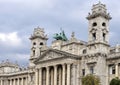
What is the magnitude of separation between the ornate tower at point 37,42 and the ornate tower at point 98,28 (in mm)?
22247

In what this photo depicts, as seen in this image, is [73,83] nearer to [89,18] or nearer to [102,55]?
[102,55]

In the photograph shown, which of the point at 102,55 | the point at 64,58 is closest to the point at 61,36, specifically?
the point at 64,58

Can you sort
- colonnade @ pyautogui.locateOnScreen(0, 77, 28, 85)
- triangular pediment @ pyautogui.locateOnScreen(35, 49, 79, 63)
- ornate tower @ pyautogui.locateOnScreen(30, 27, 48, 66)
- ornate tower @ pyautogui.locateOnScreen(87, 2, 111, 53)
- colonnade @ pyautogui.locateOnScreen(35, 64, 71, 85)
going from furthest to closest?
colonnade @ pyautogui.locateOnScreen(0, 77, 28, 85), ornate tower @ pyautogui.locateOnScreen(30, 27, 48, 66), colonnade @ pyautogui.locateOnScreen(35, 64, 71, 85), triangular pediment @ pyautogui.locateOnScreen(35, 49, 79, 63), ornate tower @ pyautogui.locateOnScreen(87, 2, 111, 53)

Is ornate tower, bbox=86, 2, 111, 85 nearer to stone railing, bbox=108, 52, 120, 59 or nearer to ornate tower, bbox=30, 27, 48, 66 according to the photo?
stone railing, bbox=108, 52, 120, 59

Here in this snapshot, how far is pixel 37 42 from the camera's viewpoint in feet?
359

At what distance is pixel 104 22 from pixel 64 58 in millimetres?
13319

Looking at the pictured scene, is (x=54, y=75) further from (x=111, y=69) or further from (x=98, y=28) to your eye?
(x=98, y=28)

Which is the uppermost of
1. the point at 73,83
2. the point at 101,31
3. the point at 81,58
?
the point at 101,31

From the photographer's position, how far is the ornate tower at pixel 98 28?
289ft

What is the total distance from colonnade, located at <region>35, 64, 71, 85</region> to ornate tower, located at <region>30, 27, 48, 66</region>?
29.1 ft

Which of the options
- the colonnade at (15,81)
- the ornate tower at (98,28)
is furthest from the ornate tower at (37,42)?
Answer: the ornate tower at (98,28)

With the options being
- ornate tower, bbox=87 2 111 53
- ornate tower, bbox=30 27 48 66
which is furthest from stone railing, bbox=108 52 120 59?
ornate tower, bbox=30 27 48 66

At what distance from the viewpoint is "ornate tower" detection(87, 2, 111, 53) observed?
88.2 metres

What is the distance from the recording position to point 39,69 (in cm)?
10069
